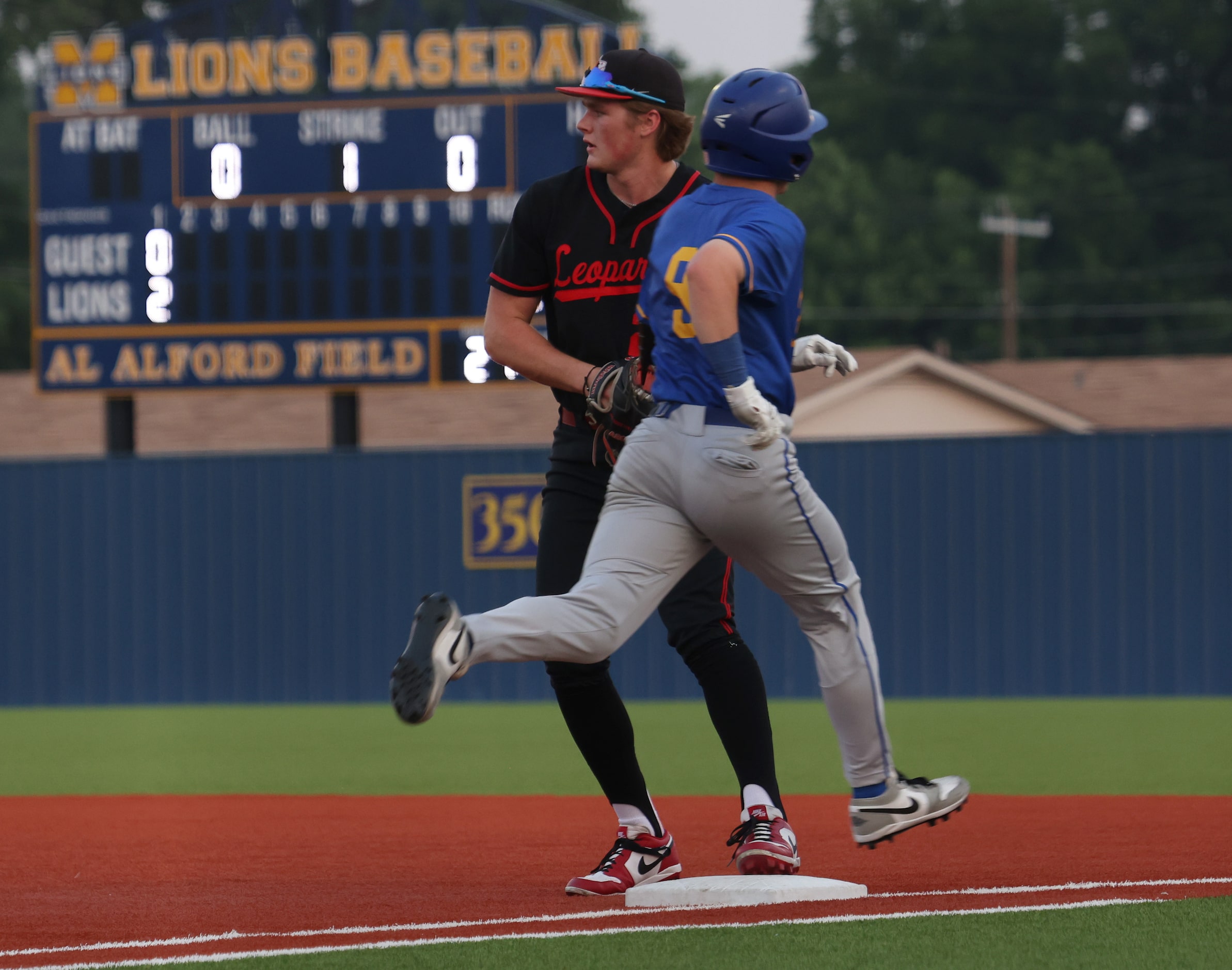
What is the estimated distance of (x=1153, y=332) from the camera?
44.2 meters

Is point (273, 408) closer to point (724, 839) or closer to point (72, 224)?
point (72, 224)

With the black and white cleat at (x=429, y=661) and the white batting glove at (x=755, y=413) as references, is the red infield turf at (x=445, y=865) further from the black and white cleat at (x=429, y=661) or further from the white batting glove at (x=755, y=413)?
the white batting glove at (x=755, y=413)

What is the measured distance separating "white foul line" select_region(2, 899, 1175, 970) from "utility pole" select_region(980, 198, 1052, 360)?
34.1 meters

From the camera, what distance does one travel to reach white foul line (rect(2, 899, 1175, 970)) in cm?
362

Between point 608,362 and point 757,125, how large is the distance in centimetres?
89

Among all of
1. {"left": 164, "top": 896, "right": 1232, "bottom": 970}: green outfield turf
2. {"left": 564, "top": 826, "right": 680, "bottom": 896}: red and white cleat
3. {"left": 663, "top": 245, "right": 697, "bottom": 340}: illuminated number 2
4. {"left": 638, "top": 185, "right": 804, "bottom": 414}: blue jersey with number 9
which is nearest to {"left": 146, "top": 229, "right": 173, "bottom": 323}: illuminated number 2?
{"left": 564, "top": 826, "right": 680, "bottom": 896}: red and white cleat

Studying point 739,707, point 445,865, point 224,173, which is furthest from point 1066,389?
point 739,707

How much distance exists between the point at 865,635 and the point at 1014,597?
35.4 ft

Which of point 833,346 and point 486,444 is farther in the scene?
point 486,444

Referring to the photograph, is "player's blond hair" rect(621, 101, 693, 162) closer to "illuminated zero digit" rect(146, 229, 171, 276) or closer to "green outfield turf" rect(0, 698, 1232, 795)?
"green outfield turf" rect(0, 698, 1232, 795)

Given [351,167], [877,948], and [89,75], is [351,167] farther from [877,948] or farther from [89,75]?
[877,948]

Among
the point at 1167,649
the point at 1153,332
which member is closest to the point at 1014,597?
the point at 1167,649

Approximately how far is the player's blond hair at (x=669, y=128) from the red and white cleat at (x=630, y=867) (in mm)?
1743

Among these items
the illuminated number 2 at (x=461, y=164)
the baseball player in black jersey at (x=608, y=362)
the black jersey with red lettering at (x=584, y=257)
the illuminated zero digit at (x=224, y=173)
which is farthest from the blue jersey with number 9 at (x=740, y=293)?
the illuminated zero digit at (x=224, y=173)
